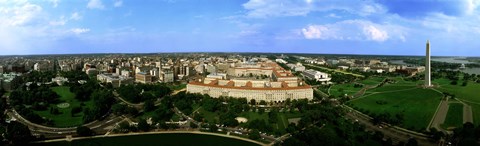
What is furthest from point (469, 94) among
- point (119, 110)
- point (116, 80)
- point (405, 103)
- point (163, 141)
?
point (116, 80)

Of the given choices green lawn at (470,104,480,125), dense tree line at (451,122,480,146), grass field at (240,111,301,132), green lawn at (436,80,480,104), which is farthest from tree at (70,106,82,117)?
green lawn at (436,80,480,104)

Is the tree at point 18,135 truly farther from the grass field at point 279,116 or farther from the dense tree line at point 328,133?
the dense tree line at point 328,133

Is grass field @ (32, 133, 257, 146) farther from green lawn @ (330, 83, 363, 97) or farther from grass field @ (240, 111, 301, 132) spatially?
green lawn @ (330, 83, 363, 97)

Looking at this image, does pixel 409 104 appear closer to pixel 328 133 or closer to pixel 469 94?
pixel 469 94

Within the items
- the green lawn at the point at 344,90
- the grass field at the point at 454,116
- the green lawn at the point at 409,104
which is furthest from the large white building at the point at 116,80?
the grass field at the point at 454,116

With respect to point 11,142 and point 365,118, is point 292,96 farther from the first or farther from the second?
point 11,142
